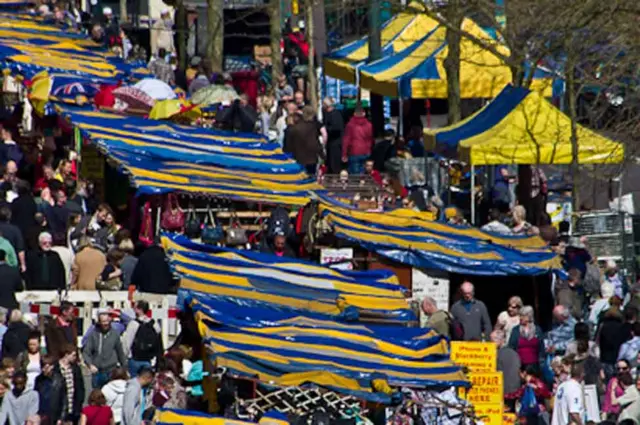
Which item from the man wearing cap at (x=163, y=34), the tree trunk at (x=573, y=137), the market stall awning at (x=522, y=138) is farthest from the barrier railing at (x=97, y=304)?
the man wearing cap at (x=163, y=34)

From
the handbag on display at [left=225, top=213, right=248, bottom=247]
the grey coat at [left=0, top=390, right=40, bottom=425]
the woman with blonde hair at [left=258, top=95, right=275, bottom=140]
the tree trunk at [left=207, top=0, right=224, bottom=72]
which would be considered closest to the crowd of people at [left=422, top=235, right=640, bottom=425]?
the handbag on display at [left=225, top=213, right=248, bottom=247]

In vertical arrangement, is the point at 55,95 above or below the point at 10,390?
above

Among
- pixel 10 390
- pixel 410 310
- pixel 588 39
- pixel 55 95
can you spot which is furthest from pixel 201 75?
pixel 10 390

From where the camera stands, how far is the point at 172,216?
3027cm

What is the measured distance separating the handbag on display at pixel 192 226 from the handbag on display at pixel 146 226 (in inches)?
18.8

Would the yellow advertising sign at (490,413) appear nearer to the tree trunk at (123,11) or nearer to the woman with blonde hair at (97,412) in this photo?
the woman with blonde hair at (97,412)

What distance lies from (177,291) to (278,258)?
195 centimetres

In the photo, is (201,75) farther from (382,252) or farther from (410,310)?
(410,310)

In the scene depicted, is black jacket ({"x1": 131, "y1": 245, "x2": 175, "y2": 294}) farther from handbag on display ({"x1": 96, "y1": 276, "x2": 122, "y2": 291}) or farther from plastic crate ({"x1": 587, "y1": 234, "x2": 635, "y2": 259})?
plastic crate ({"x1": 587, "y1": 234, "x2": 635, "y2": 259})

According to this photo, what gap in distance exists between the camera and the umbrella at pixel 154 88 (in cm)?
3628

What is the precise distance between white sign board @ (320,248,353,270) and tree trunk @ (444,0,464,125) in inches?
325

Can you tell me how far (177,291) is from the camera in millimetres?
26516

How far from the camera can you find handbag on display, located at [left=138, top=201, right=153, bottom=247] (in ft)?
98.8

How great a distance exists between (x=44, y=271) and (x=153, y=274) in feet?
4.57
